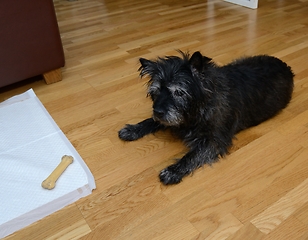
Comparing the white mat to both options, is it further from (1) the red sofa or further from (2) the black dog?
(2) the black dog

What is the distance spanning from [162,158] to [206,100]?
1.35 ft

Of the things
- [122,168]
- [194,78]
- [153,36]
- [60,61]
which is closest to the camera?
[194,78]

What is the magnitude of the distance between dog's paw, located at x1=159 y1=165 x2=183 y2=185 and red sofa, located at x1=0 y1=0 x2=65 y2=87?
1289 mm

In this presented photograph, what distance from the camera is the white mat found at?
57.2 inches

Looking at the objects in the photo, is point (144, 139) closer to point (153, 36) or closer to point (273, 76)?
point (273, 76)

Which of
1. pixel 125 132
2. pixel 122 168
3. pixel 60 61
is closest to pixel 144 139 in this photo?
pixel 125 132

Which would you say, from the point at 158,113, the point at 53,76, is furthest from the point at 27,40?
the point at 158,113

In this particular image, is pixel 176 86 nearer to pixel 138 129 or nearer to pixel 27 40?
pixel 138 129

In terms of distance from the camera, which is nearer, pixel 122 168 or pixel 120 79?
pixel 122 168

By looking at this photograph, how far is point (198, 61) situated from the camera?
1.43 meters

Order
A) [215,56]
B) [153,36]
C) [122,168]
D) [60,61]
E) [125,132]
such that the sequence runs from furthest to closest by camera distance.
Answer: [153,36], [215,56], [60,61], [125,132], [122,168]

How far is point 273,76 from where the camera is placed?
1922 millimetres

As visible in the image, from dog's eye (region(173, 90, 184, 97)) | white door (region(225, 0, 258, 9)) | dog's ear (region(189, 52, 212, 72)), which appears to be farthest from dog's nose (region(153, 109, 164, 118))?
white door (region(225, 0, 258, 9))

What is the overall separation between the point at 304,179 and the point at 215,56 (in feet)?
4.98
